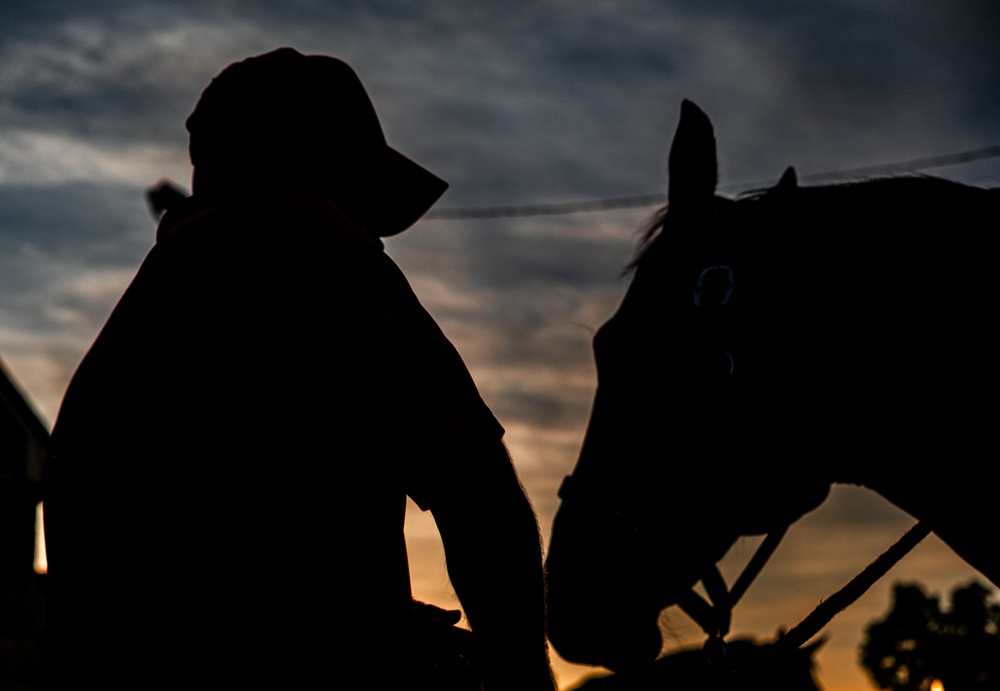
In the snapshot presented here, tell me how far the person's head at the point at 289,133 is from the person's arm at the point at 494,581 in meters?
0.76

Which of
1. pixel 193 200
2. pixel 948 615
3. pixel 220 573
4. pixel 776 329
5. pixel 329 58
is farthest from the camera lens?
pixel 948 615

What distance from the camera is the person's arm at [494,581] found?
4.69 feet

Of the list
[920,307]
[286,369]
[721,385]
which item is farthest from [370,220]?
[920,307]

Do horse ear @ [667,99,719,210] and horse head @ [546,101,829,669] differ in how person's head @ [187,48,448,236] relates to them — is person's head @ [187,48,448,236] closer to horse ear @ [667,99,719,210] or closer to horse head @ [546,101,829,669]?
horse head @ [546,101,829,669]

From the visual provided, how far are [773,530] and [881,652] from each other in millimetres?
63182

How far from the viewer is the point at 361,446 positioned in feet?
4.81

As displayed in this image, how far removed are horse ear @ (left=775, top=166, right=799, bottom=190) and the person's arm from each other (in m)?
2.21

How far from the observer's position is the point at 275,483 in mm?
1422

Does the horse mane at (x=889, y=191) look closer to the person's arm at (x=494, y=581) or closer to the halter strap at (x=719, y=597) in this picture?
the halter strap at (x=719, y=597)

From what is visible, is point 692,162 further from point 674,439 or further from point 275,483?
point 275,483

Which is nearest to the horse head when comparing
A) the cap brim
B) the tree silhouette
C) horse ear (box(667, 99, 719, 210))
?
horse ear (box(667, 99, 719, 210))

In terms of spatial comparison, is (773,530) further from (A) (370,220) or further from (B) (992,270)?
(A) (370,220)

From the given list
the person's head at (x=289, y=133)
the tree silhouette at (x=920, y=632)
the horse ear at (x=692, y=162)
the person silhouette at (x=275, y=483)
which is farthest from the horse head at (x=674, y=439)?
the tree silhouette at (x=920, y=632)

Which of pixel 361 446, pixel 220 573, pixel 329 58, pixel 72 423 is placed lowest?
pixel 220 573
